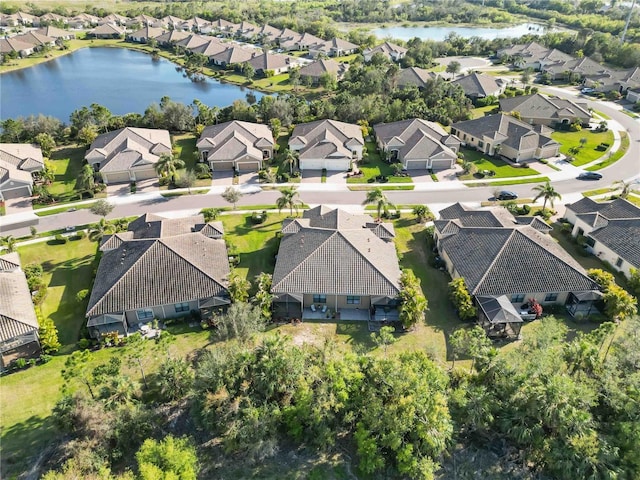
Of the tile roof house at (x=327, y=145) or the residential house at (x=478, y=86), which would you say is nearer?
the tile roof house at (x=327, y=145)

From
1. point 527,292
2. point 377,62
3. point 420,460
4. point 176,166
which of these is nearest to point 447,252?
point 527,292

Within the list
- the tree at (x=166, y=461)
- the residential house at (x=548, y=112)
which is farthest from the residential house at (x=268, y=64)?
the tree at (x=166, y=461)

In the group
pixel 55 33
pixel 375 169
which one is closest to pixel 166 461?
pixel 375 169

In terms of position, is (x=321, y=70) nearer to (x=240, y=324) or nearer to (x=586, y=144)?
(x=586, y=144)

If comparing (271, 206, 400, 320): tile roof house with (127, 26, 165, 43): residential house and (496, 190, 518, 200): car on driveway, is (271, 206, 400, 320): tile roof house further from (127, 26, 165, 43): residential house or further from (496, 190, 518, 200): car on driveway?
(127, 26, 165, 43): residential house

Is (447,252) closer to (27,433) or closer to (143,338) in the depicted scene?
(143,338)

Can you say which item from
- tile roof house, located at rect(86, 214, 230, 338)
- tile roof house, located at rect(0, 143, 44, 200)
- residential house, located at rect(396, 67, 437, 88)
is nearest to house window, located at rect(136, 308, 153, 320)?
tile roof house, located at rect(86, 214, 230, 338)

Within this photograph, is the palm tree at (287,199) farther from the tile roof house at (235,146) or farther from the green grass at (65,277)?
the green grass at (65,277)
